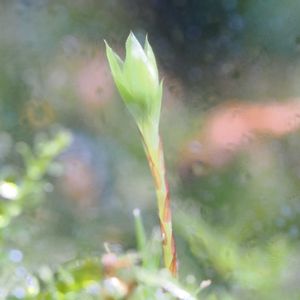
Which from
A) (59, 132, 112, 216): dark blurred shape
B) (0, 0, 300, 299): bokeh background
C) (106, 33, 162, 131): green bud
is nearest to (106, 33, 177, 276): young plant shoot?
(106, 33, 162, 131): green bud

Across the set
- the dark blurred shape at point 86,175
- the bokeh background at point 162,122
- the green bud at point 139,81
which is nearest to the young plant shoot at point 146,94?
the green bud at point 139,81

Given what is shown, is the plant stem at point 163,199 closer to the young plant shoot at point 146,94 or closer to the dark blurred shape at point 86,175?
the young plant shoot at point 146,94

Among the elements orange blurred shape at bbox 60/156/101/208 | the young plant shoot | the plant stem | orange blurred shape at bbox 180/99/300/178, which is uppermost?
orange blurred shape at bbox 60/156/101/208

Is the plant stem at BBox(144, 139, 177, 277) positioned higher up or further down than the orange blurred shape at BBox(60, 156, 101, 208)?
further down

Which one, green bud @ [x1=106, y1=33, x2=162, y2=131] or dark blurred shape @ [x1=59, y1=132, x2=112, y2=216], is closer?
green bud @ [x1=106, y1=33, x2=162, y2=131]

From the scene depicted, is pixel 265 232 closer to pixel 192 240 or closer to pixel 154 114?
pixel 192 240

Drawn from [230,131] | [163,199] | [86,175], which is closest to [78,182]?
[86,175]

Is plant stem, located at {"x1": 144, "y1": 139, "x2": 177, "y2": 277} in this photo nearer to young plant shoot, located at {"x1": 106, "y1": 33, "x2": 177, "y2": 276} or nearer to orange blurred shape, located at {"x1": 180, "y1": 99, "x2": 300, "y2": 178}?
young plant shoot, located at {"x1": 106, "y1": 33, "x2": 177, "y2": 276}

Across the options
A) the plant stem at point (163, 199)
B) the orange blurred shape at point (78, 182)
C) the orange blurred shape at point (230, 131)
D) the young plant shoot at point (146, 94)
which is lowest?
the plant stem at point (163, 199)
